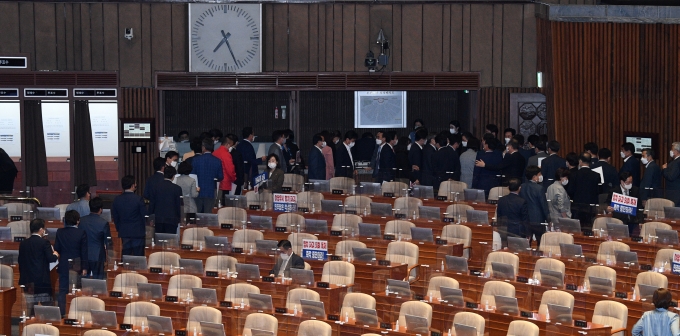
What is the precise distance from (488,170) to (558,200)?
2.23 metres

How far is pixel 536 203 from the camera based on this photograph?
46.0ft

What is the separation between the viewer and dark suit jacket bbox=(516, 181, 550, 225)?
13977 mm

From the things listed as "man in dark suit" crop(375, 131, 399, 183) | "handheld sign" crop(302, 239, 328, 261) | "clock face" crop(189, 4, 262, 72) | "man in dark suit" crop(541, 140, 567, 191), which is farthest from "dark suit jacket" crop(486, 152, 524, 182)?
"clock face" crop(189, 4, 262, 72)

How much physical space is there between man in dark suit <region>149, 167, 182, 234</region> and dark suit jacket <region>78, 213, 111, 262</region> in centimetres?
131

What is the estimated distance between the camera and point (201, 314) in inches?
453

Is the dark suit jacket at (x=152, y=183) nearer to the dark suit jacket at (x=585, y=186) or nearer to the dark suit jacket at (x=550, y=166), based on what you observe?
the dark suit jacket at (x=550, y=166)

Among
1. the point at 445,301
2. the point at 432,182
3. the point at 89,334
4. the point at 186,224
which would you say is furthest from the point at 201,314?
the point at 432,182

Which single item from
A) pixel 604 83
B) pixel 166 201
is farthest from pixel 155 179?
pixel 604 83

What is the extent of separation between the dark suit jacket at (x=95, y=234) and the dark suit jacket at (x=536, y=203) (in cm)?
515

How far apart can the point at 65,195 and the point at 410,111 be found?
7105 mm

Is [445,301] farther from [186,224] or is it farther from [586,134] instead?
[586,134]

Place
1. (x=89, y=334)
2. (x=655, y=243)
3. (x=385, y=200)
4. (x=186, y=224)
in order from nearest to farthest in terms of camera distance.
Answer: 1. (x=89, y=334)
2. (x=655, y=243)
3. (x=186, y=224)
4. (x=385, y=200)

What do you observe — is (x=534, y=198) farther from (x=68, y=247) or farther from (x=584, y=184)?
(x=68, y=247)

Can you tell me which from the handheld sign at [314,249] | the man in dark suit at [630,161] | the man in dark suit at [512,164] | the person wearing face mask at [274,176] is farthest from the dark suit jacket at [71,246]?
the man in dark suit at [630,161]
